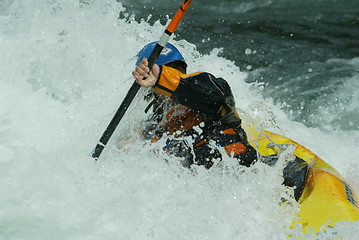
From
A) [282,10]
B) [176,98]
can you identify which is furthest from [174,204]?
[282,10]

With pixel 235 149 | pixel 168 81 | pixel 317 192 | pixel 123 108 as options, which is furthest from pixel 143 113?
pixel 317 192

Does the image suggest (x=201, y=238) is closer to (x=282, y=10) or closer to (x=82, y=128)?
(x=82, y=128)

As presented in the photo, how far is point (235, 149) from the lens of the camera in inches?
112

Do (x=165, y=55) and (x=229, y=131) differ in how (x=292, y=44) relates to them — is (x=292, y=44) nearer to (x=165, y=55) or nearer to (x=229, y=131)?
(x=165, y=55)

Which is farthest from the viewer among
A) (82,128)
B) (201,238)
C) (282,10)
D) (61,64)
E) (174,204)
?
(282,10)

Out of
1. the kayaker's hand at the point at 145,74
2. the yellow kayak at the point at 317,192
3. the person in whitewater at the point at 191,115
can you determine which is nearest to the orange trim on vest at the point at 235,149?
the person in whitewater at the point at 191,115

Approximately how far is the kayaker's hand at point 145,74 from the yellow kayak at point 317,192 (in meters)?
1.01

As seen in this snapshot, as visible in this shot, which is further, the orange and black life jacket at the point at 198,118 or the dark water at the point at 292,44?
the dark water at the point at 292,44

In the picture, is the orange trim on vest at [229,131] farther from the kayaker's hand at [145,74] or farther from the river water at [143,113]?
the kayaker's hand at [145,74]

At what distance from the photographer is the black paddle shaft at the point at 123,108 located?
8.43 feet

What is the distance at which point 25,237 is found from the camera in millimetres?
2596

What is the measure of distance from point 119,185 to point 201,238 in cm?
66

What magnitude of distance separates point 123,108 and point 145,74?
304 millimetres

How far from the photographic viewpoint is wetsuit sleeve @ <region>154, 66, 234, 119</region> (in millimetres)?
2600
